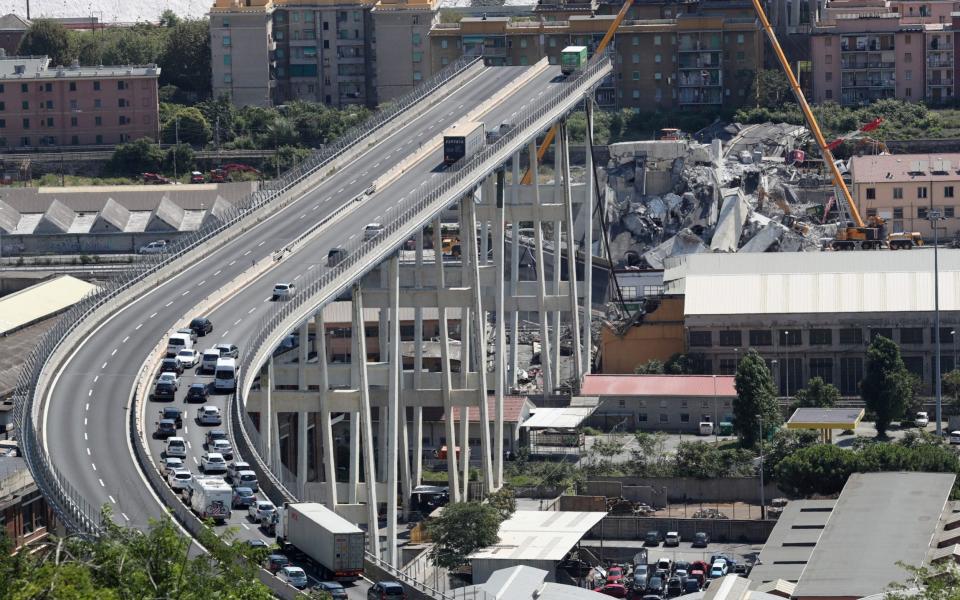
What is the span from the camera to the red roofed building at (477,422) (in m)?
121

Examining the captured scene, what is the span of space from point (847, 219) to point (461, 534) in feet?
187

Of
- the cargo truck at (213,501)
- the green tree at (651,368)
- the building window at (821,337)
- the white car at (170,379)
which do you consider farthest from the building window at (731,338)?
the cargo truck at (213,501)

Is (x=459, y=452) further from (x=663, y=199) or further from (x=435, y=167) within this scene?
(x=663, y=199)

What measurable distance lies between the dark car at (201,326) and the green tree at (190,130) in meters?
82.4

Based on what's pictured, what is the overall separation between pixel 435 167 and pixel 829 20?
59.4 metres

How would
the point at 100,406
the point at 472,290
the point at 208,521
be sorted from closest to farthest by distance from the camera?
the point at 208,521, the point at 100,406, the point at 472,290

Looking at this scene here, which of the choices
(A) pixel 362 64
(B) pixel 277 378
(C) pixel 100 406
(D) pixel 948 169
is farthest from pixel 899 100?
(C) pixel 100 406

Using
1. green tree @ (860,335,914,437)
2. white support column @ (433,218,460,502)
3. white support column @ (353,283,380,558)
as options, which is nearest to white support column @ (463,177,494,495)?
white support column @ (433,218,460,502)

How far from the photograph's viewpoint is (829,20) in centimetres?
17650

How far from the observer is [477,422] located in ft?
397

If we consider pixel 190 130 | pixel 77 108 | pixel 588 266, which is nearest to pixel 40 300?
pixel 588 266

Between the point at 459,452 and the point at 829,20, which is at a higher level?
the point at 829,20

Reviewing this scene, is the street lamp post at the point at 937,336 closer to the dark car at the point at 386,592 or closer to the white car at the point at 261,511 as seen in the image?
the white car at the point at 261,511

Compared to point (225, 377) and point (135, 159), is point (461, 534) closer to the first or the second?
point (225, 377)
